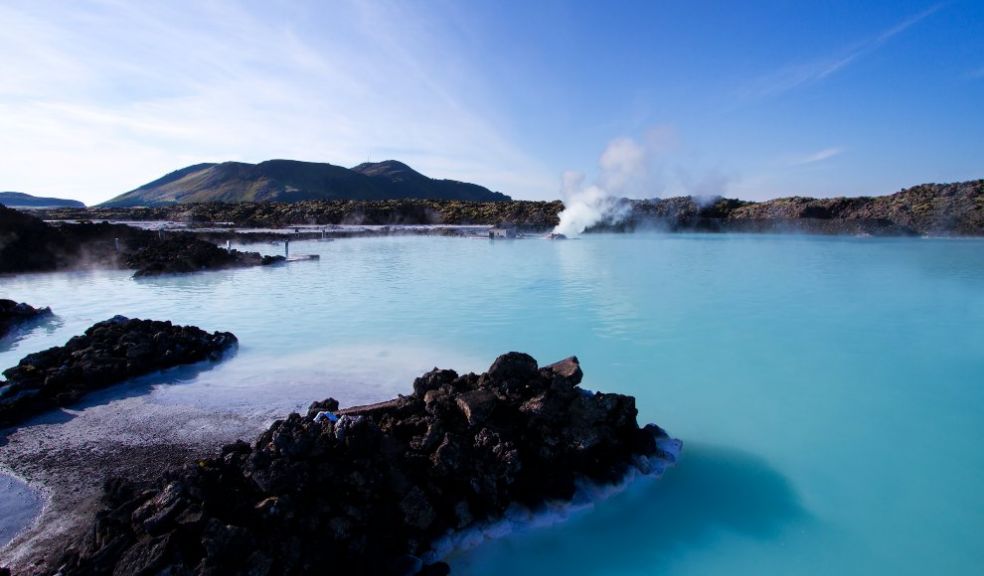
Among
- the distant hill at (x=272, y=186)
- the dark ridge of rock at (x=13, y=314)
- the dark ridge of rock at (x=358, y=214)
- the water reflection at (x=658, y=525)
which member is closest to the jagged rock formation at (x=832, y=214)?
the dark ridge of rock at (x=358, y=214)

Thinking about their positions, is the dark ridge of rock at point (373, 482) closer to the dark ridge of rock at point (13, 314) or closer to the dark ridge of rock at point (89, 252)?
the dark ridge of rock at point (13, 314)

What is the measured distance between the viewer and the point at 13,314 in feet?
32.8

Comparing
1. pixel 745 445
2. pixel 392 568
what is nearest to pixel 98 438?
pixel 392 568

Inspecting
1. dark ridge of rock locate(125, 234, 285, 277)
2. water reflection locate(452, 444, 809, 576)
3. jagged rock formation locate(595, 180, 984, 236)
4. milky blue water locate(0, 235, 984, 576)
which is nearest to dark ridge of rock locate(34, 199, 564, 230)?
jagged rock formation locate(595, 180, 984, 236)

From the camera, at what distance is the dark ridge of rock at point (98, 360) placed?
5676 millimetres

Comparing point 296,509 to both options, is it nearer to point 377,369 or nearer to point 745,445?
point 377,369

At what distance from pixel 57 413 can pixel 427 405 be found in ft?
14.2

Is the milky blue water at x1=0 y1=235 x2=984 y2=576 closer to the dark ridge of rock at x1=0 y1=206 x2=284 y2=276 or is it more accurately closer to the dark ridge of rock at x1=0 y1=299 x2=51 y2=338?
the dark ridge of rock at x1=0 y1=299 x2=51 y2=338

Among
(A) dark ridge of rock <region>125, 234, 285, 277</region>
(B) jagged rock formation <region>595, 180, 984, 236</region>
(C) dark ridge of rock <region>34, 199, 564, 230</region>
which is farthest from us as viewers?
(C) dark ridge of rock <region>34, 199, 564, 230</region>

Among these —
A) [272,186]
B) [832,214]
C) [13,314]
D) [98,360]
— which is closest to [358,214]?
[13,314]

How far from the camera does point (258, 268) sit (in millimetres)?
17938

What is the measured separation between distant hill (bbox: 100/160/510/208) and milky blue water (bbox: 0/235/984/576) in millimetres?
91158

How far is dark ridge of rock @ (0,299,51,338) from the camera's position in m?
9.66

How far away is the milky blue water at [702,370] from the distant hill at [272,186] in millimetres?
91158
